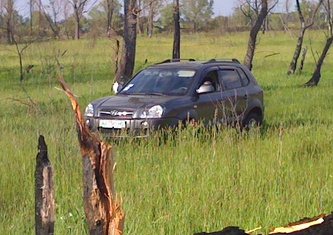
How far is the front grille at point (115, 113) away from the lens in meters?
8.46

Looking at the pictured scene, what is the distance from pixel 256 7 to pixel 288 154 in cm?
2129

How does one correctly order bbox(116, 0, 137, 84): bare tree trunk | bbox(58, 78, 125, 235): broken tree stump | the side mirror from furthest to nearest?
1. bbox(116, 0, 137, 84): bare tree trunk
2. the side mirror
3. bbox(58, 78, 125, 235): broken tree stump

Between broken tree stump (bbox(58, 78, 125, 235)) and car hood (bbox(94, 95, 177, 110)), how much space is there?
22.2 feet

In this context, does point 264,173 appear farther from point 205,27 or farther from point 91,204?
point 205,27

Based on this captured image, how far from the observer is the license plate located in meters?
8.39

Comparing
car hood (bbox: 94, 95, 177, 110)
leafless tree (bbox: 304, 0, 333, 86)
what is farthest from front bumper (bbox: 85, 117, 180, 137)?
leafless tree (bbox: 304, 0, 333, 86)

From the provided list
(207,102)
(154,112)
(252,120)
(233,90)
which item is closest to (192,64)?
(233,90)

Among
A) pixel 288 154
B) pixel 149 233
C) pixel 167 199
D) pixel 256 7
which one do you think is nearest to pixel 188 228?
pixel 149 233

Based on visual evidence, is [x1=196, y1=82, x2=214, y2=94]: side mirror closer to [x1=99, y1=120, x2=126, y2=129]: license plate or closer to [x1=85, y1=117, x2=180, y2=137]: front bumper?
[x1=85, y1=117, x2=180, y2=137]: front bumper

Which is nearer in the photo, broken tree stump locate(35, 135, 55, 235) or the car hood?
broken tree stump locate(35, 135, 55, 235)

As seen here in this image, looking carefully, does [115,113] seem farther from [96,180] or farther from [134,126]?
[96,180]

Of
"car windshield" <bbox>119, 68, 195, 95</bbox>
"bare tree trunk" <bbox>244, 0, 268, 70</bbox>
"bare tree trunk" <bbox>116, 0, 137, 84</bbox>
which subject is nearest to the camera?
"car windshield" <bbox>119, 68, 195, 95</bbox>

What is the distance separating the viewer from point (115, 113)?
8578 mm

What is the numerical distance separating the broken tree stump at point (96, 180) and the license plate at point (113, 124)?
659 centimetres
